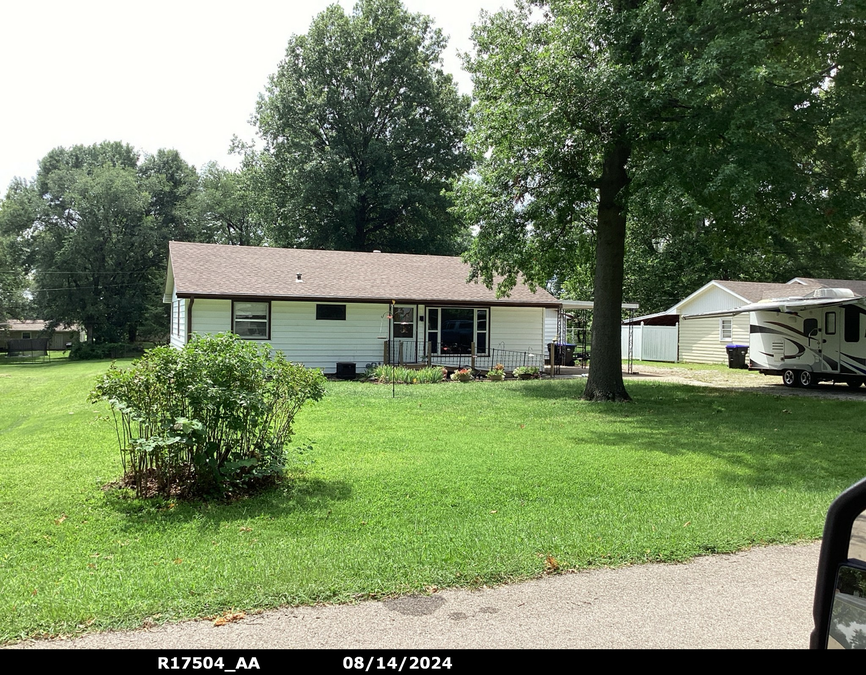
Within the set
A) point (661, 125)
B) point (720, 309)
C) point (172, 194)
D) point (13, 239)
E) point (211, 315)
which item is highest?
point (172, 194)

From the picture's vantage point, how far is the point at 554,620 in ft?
11.3

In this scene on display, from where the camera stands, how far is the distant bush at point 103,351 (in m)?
37.1

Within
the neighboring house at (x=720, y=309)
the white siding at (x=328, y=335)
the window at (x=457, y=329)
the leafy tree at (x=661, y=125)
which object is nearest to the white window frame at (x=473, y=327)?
the window at (x=457, y=329)

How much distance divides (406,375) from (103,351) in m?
27.5

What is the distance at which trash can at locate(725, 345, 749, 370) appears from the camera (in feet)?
87.2

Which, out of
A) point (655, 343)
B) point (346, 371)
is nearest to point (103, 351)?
point (346, 371)

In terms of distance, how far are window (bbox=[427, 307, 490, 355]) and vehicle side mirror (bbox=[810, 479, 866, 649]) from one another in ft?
65.6

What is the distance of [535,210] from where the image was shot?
14.6 metres

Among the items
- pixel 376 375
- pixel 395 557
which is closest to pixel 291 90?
pixel 376 375

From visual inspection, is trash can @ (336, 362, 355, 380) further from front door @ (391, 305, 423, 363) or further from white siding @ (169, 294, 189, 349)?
white siding @ (169, 294, 189, 349)

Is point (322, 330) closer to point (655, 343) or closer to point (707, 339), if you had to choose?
point (707, 339)

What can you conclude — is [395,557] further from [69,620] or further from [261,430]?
[261,430]

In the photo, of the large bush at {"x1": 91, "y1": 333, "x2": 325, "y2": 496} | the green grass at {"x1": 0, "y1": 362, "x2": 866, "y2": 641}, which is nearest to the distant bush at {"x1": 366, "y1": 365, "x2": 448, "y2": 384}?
the green grass at {"x1": 0, "y1": 362, "x2": 866, "y2": 641}
